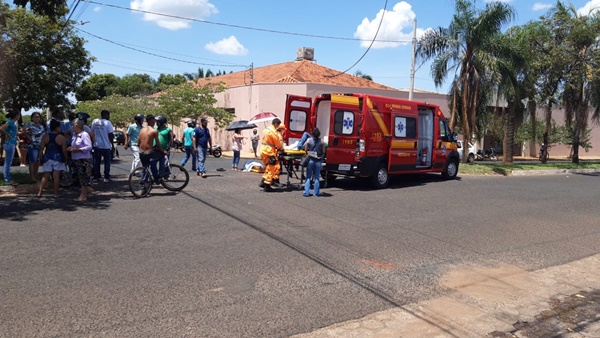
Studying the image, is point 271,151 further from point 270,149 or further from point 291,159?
point 291,159

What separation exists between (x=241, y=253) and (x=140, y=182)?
4.68 m

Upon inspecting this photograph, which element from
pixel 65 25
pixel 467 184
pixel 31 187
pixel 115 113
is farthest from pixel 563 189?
pixel 115 113


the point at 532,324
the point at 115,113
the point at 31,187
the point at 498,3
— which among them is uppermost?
the point at 498,3

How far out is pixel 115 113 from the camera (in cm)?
4103

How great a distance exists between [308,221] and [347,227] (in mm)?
759

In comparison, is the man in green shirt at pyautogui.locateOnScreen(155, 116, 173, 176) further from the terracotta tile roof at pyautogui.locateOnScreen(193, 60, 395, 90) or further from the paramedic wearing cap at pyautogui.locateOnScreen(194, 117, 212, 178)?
the terracotta tile roof at pyautogui.locateOnScreen(193, 60, 395, 90)

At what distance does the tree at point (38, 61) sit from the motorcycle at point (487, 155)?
30.8 meters

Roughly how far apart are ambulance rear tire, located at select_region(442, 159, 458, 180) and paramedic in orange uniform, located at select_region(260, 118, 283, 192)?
293 inches

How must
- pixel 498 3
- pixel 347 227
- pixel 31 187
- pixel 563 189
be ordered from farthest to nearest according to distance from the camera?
1. pixel 498 3
2. pixel 563 189
3. pixel 31 187
4. pixel 347 227

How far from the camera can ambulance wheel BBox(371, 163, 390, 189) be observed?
13.6 metres

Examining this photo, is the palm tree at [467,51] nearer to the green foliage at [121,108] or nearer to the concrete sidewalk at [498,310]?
the concrete sidewalk at [498,310]

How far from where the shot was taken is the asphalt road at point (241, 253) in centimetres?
457

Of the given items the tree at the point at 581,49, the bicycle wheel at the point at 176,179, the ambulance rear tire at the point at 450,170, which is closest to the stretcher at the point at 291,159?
the bicycle wheel at the point at 176,179

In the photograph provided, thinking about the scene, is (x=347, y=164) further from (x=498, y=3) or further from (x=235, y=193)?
(x=498, y=3)
